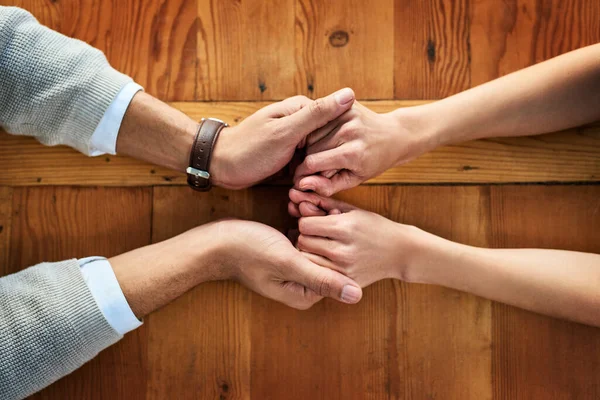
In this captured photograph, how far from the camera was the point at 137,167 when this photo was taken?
3.34ft

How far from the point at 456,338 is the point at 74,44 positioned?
94 cm

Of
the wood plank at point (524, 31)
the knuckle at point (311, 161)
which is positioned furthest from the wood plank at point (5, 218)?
the wood plank at point (524, 31)

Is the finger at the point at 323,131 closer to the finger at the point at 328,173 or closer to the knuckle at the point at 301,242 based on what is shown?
the finger at the point at 328,173

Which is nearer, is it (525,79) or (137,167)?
(525,79)

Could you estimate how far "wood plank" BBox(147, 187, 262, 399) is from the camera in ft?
3.26

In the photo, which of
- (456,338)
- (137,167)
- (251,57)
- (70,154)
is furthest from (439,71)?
(70,154)

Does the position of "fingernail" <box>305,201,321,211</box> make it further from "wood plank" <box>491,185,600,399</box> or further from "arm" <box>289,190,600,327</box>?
"wood plank" <box>491,185,600,399</box>

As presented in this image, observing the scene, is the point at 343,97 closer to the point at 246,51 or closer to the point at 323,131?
the point at 323,131

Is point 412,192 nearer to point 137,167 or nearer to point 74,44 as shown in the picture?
point 137,167

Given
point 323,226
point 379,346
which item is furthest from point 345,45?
point 379,346

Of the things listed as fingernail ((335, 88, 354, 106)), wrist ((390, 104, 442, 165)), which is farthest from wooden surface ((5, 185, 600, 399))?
fingernail ((335, 88, 354, 106))

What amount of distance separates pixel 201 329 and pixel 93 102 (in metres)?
0.49

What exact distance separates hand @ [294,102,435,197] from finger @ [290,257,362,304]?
142 mm

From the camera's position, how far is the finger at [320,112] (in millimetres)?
869
